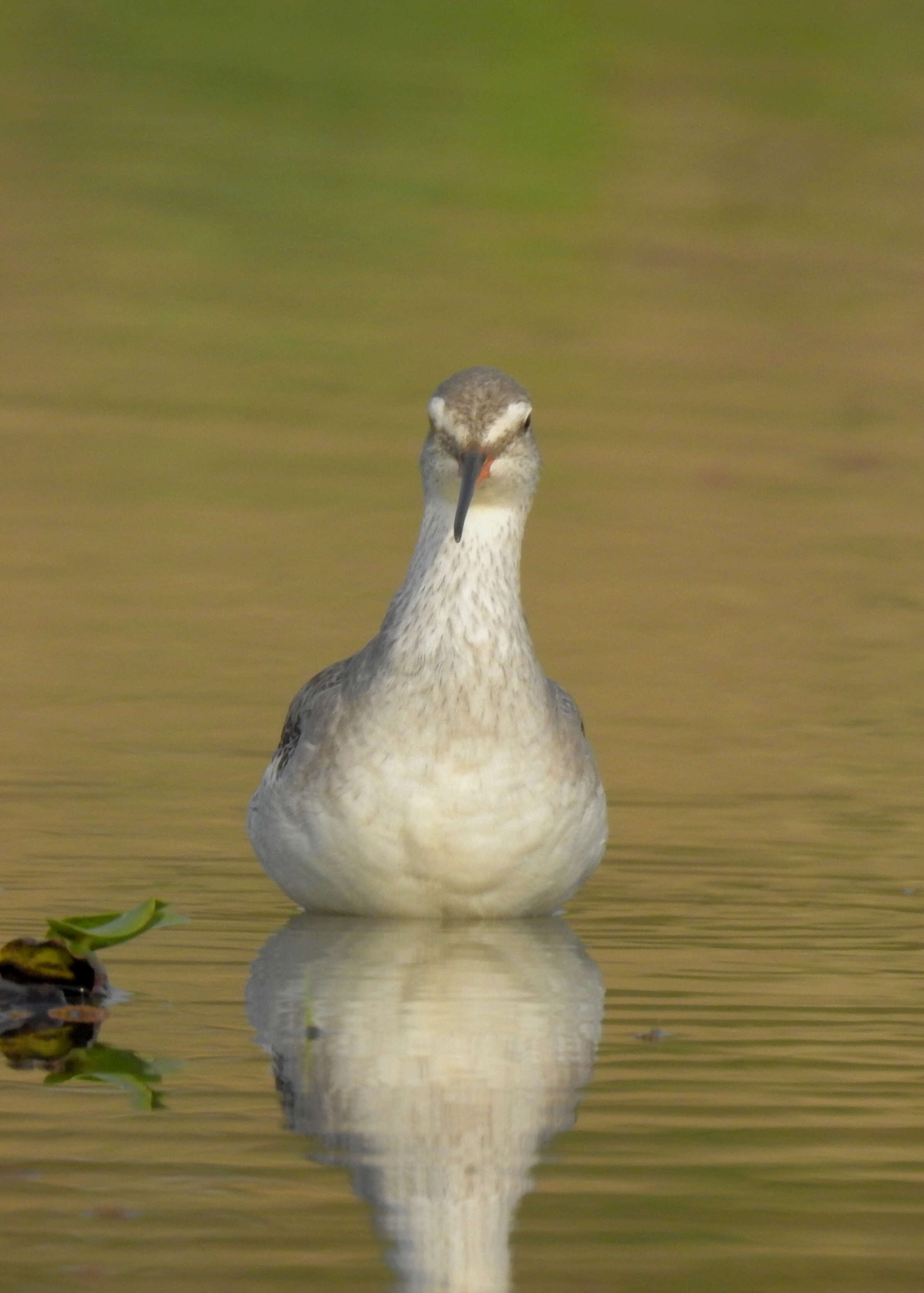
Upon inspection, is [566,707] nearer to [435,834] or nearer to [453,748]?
[453,748]

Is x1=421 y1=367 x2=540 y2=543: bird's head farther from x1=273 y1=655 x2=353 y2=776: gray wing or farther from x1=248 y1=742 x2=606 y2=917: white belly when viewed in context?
x1=248 y1=742 x2=606 y2=917: white belly

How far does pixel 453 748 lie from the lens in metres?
9.95

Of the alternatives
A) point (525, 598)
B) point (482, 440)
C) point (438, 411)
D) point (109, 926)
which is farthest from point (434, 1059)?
point (525, 598)

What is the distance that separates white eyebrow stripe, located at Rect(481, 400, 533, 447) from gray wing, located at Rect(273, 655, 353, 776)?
0.96 metres

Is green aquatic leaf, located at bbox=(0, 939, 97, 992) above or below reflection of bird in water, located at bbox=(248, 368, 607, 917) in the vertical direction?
A: below

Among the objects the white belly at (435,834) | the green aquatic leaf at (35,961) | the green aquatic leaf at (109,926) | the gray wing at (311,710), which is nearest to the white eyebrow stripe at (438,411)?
the gray wing at (311,710)

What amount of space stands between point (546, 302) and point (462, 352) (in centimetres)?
→ 272

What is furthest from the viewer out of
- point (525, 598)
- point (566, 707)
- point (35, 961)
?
point (525, 598)

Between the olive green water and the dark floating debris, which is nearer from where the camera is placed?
the olive green water

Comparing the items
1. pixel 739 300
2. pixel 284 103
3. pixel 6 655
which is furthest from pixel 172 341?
pixel 284 103

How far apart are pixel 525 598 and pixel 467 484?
5.83 meters

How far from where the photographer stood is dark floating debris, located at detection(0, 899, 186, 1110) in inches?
313

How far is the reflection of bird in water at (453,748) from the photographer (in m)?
9.87

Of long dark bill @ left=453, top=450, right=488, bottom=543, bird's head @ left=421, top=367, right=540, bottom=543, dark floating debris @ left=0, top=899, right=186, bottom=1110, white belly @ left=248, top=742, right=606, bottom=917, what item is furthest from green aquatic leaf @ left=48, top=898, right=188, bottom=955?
bird's head @ left=421, top=367, right=540, bottom=543
